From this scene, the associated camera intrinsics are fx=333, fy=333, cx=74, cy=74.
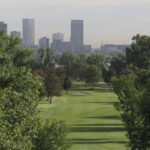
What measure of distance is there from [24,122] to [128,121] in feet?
37.5

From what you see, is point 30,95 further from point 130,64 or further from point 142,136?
point 130,64

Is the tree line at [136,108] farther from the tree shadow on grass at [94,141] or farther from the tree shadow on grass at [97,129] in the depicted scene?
the tree shadow on grass at [97,129]

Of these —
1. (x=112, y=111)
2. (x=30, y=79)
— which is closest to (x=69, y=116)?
(x=112, y=111)

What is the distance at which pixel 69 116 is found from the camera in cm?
4944

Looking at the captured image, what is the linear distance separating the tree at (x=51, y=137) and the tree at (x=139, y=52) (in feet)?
282

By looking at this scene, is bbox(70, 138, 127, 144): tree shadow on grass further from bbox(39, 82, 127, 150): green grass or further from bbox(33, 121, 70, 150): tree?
bbox(33, 121, 70, 150): tree

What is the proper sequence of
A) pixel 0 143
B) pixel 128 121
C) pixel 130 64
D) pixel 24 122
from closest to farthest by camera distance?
pixel 0 143 < pixel 24 122 < pixel 128 121 < pixel 130 64

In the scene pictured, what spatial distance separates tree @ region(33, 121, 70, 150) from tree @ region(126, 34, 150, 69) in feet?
282

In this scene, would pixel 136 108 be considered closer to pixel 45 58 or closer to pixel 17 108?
pixel 17 108

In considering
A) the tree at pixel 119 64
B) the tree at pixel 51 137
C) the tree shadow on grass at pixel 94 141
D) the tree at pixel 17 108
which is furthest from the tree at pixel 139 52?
the tree at pixel 17 108

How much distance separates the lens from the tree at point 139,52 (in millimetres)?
104250

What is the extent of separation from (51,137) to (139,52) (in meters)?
91.1

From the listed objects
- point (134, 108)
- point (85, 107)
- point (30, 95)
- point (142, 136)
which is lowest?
point (85, 107)

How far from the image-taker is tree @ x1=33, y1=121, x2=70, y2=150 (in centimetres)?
1869
